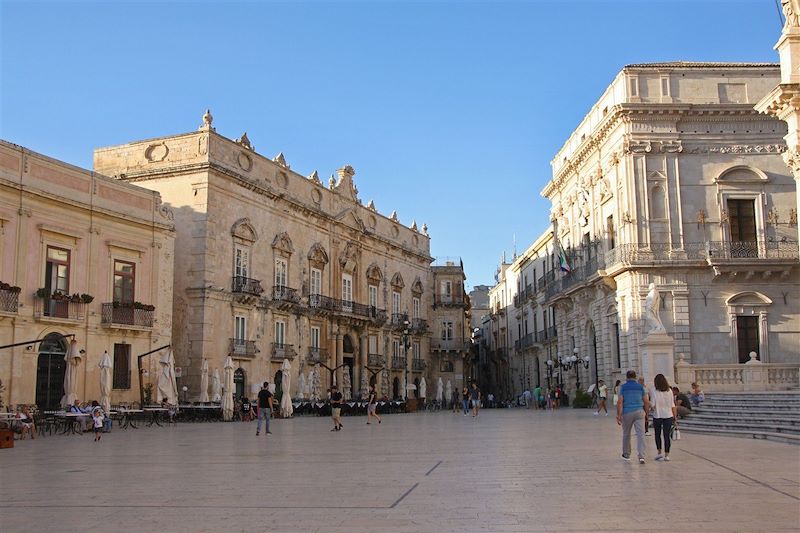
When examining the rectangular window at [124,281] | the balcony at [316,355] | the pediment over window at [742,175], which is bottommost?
the balcony at [316,355]

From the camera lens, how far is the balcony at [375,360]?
153 feet

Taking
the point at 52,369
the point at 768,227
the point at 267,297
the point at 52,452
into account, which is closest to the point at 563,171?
the point at 768,227

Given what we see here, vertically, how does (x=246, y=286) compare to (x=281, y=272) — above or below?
below

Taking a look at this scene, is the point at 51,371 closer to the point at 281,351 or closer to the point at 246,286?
the point at 246,286

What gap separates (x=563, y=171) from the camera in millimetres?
40938

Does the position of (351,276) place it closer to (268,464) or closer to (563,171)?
(563,171)

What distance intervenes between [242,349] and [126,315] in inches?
299

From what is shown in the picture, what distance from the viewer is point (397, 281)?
5169 centimetres

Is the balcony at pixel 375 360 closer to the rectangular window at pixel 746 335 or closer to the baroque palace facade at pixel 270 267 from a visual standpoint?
the baroque palace facade at pixel 270 267

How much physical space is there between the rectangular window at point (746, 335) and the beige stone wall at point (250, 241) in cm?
1945

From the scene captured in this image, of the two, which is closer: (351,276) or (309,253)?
(309,253)

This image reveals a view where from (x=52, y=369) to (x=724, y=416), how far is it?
1915cm

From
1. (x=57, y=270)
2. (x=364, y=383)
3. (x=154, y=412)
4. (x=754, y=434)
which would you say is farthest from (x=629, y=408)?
(x=364, y=383)

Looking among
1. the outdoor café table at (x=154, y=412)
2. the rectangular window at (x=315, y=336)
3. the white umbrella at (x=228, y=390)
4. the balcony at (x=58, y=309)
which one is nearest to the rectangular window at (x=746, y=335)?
the white umbrella at (x=228, y=390)
